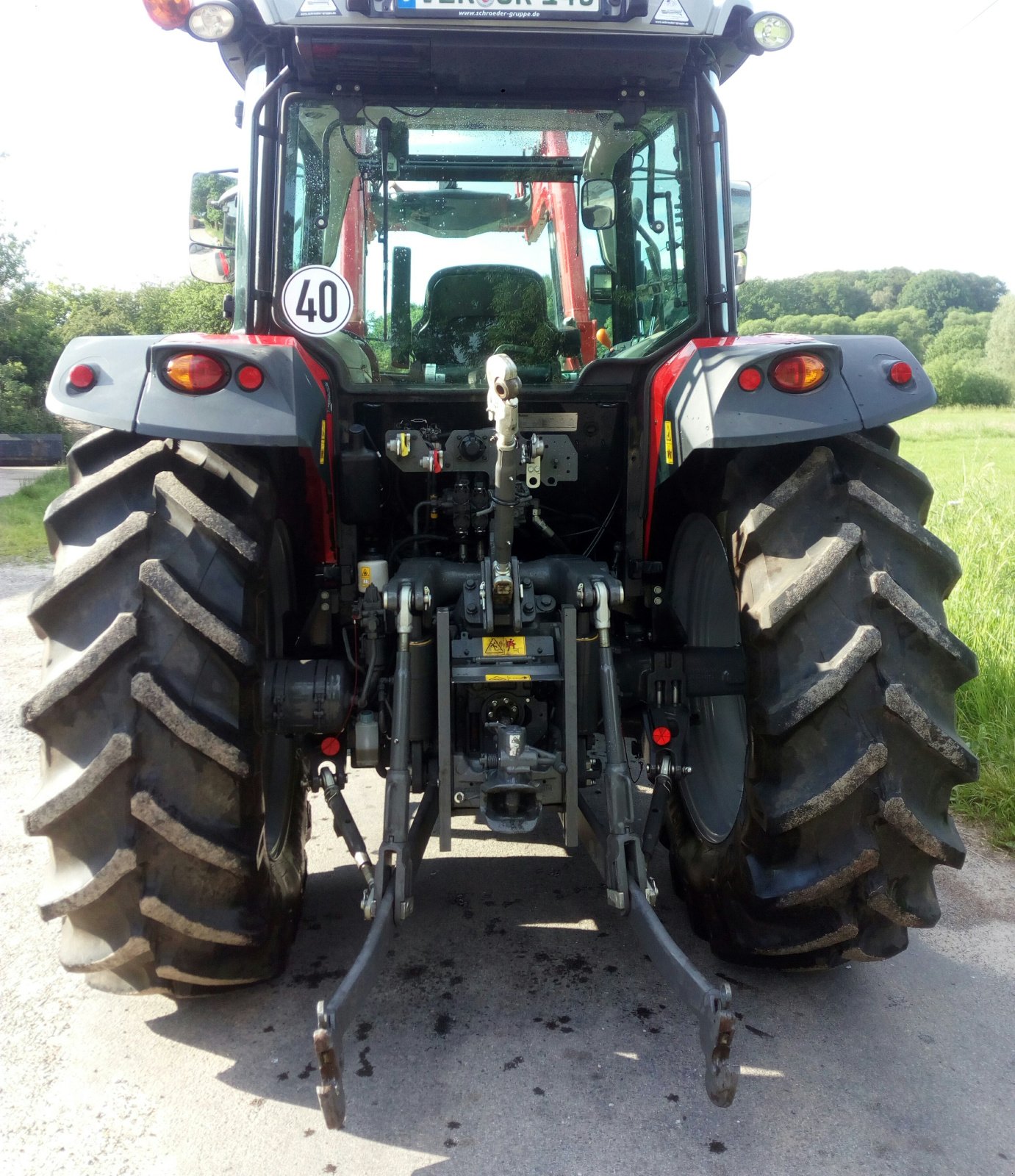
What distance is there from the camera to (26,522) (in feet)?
39.2

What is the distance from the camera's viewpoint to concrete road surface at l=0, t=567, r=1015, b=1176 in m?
1.99

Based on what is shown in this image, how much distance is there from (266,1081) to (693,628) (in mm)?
1818

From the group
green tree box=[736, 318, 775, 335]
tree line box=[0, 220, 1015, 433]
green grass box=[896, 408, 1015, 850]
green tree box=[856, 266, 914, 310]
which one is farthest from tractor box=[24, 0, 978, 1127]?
green tree box=[856, 266, 914, 310]

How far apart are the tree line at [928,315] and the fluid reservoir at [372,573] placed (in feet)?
133

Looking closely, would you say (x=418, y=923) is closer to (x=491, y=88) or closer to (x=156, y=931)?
(x=156, y=931)

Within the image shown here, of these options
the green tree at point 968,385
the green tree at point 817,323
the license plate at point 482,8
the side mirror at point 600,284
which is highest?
the green tree at point 817,323

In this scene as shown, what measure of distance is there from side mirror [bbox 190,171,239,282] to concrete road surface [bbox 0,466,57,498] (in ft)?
42.6

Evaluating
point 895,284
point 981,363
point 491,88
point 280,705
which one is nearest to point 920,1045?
point 280,705

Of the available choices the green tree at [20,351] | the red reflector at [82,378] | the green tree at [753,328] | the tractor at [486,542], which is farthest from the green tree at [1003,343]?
the red reflector at [82,378]

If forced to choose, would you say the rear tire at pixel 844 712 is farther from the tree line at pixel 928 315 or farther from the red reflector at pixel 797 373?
the tree line at pixel 928 315

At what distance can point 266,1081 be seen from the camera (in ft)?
7.31

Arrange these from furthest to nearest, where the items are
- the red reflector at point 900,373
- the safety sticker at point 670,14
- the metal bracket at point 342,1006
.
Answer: the safety sticker at point 670,14 → the red reflector at point 900,373 → the metal bracket at point 342,1006

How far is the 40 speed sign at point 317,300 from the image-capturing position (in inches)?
99.2

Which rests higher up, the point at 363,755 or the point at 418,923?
the point at 363,755
